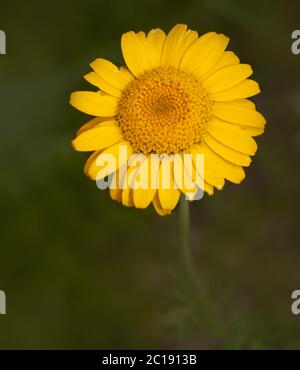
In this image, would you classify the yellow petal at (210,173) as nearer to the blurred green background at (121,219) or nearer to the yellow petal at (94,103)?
the yellow petal at (94,103)

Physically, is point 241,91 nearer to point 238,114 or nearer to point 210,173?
point 238,114

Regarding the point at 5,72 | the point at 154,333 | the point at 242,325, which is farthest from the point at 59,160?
the point at 242,325

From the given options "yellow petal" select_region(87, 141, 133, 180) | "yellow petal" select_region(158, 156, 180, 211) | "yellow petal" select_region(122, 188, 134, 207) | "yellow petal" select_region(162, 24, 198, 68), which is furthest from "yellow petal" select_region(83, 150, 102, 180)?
"yellow petal" select_region(162, 24, 198, 68)

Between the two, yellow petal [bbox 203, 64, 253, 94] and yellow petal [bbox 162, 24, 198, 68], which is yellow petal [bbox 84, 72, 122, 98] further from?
yellow petal [bbox 203, 64, 253, 94]

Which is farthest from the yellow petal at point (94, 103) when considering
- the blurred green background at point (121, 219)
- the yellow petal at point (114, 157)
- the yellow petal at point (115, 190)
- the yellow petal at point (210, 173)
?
the blurred green background at point (121, 219)

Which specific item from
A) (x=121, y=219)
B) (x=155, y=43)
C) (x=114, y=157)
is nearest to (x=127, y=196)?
(x=114, y=157)

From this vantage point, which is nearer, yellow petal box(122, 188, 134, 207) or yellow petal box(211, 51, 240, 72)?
yellow petal box(122, 188, 134, 207)
